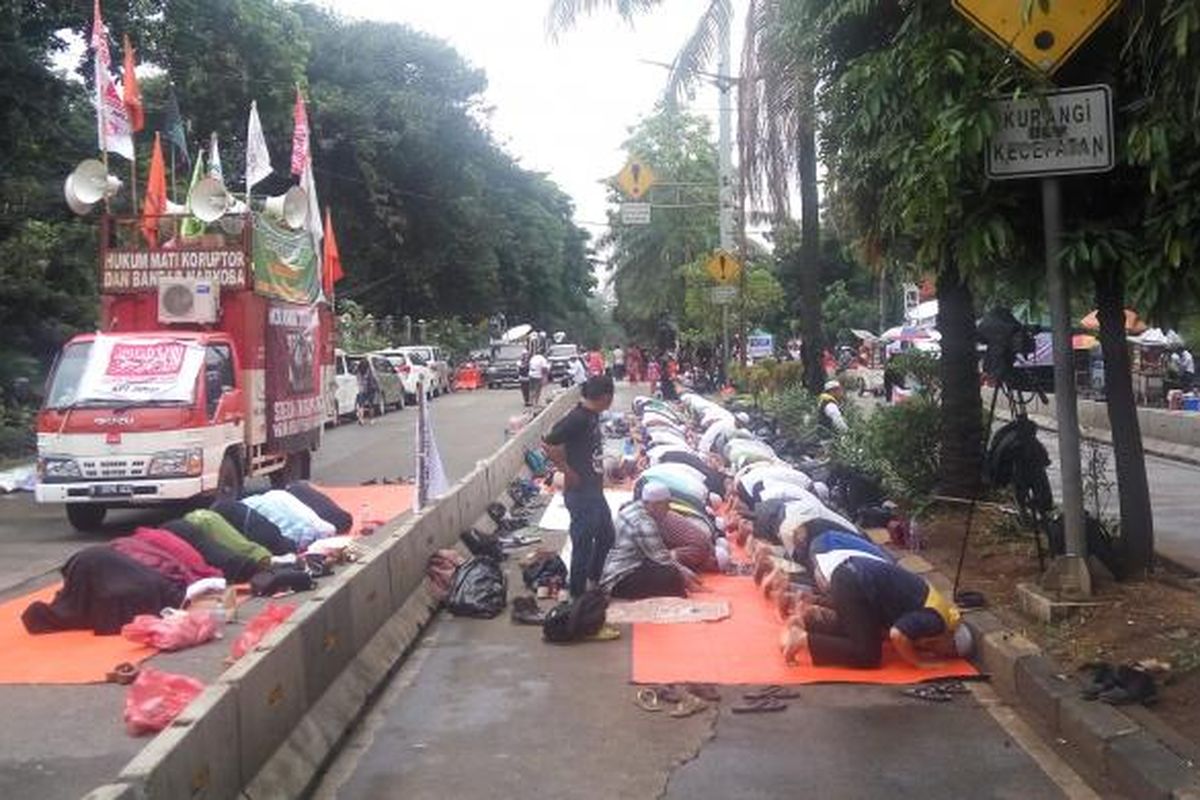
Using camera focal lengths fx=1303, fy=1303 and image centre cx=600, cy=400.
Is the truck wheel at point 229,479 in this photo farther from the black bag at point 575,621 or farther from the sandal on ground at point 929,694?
the sandal on ground at point 929,694

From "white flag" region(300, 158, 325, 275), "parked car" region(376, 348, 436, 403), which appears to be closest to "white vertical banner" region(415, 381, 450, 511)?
"white flag" region(300, 158, 325, 275)

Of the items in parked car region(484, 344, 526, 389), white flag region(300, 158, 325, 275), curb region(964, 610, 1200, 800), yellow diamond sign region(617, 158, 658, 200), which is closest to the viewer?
curb region(964, 610, 1200, 800)

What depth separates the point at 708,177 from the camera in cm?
5050

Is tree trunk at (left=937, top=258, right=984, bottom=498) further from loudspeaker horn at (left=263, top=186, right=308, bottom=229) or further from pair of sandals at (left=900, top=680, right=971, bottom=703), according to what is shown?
loudspeaker horn at (left=263, top=186, right=308, bottom=229)

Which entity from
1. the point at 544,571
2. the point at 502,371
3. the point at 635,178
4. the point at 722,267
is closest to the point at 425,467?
the point at 544,571

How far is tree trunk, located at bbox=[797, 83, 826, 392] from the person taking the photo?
64.9 ft

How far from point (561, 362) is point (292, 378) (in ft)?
125

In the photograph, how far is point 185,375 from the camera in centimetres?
1423

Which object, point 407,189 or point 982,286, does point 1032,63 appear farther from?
point 407,189

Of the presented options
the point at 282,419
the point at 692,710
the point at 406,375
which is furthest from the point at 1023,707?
the point at 406,375

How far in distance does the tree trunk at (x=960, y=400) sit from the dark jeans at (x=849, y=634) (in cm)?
449

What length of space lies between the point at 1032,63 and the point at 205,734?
5522 mm

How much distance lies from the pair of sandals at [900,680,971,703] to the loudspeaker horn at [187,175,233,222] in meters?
11.5

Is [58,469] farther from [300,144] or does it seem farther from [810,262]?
[810,262]
